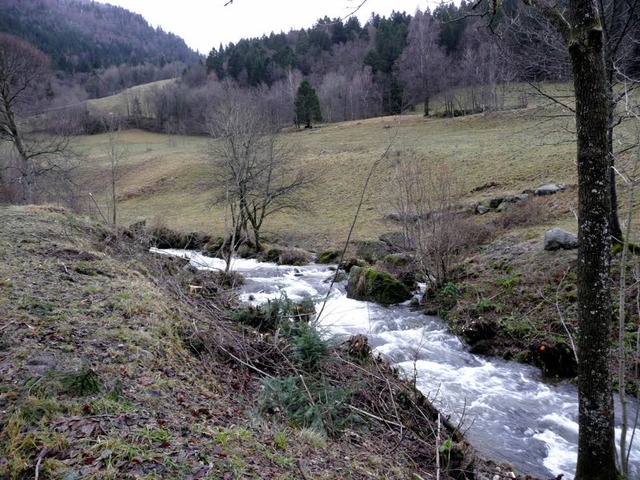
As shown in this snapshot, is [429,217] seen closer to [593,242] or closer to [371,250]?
[371,250]

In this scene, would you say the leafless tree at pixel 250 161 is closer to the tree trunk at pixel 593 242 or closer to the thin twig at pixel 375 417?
the thin twig at pixel 375 417

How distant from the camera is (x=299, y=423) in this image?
4152 millimetres

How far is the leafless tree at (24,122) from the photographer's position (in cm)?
1978

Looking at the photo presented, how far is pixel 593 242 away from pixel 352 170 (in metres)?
30.4

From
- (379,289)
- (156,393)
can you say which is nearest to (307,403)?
(156,393)

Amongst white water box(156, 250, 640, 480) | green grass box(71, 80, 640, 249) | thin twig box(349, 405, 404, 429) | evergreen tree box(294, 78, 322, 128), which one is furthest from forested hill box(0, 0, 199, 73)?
→ thin twig box(349, 405, 404, 429)

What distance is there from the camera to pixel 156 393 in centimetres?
352

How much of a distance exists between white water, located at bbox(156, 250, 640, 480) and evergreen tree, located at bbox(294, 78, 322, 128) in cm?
4897

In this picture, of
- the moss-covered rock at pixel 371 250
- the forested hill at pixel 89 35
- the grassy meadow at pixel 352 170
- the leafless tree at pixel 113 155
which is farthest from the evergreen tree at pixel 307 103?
the forested hill at pixel 89 35

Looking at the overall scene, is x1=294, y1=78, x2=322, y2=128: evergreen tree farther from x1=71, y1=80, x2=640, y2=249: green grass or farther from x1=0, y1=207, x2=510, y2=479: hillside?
x1=0, y1=207, x2=510, y2=479: hillside

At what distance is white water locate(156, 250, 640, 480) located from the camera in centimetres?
598

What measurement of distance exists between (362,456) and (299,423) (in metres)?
0.72

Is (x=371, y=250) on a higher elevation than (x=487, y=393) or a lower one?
higher

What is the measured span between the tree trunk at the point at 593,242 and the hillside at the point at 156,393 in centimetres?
131
